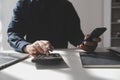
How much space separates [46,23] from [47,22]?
0.01m

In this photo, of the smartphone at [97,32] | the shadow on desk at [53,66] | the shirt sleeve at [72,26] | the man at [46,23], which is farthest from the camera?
the shirt sleeve at [72,26]

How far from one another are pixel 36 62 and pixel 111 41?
8.99 ft

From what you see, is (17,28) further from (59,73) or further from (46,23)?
(59,73)

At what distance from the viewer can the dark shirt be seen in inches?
60.9

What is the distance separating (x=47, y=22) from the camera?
1653 mm

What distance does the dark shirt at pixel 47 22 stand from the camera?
1548 mm

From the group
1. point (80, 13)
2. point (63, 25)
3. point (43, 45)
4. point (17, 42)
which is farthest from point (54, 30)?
point (80, 13)

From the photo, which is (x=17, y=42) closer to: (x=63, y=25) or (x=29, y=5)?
(x=29, y=5)

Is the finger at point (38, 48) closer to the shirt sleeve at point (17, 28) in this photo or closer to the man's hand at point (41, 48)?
the man's hand at point (41, 48)

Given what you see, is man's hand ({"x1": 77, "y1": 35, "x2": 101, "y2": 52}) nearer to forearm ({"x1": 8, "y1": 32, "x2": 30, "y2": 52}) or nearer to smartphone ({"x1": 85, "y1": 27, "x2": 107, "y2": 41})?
smartphone ({"x1": 85, "y1": 27, "x2": 107, "y2": 41})

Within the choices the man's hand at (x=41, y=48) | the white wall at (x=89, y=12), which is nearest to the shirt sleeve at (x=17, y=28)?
the man's hand at (x=41, y=48)

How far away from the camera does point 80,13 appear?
3377 mm

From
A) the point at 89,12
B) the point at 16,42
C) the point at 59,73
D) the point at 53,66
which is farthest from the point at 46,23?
the point at 89,12

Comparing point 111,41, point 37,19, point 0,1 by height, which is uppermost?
point 0,1
